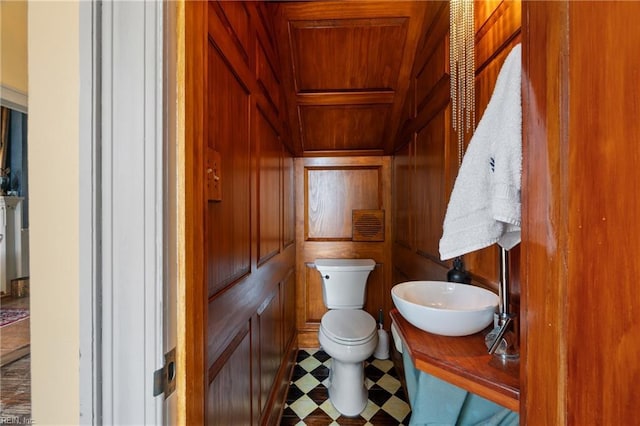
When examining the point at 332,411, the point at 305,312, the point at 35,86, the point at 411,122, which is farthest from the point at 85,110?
the point at 305,312

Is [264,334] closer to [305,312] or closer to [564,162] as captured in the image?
[305,312]

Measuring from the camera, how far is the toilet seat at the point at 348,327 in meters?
1.82

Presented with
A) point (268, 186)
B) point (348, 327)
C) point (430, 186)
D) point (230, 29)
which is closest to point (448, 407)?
point (348, 327)

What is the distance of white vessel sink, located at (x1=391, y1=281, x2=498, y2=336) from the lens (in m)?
0.79

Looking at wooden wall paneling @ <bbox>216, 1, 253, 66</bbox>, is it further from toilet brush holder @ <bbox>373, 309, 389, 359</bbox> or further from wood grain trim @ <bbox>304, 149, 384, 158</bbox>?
toilet brush holder @ <bbox>373, 309, 389, 359</bbox>

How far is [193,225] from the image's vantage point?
1.87 feet

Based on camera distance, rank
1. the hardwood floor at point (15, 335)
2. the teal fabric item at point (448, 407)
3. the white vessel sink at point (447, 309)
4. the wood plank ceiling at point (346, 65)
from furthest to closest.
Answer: the wood plank ceiling at point (346, 65) → the teal fabric item at point (448, 407) → the white vessel sink at point (447, 309) → the hardwood floor at point (15, 335)

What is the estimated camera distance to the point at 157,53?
18.9 inches

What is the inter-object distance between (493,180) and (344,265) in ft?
6.21

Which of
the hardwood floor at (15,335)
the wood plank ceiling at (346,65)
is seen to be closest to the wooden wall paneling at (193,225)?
the hardwood floor at (15,335)

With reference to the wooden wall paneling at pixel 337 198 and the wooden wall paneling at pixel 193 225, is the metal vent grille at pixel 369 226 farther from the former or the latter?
the wooden wall paneling at pixel 193 225

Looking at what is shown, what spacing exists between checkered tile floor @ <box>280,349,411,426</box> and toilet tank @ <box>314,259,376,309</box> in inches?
20.4

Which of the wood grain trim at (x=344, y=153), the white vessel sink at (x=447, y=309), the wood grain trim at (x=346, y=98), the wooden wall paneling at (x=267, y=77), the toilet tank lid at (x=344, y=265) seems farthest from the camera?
the wood grain trim at (x=344, y=153)

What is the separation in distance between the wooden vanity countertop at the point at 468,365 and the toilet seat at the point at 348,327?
1012 millimetres
